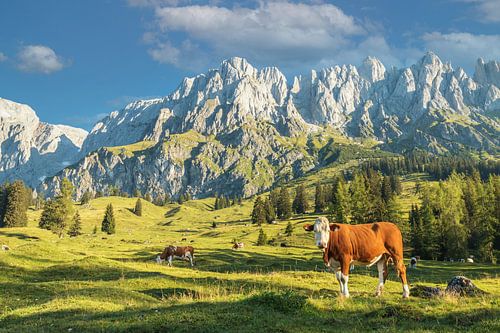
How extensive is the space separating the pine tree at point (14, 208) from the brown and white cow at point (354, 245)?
131 metres

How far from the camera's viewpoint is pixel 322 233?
59.1ft

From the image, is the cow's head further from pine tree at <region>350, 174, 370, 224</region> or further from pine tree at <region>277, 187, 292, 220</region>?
pine tree at <region>277, 187, 292, 220</region>

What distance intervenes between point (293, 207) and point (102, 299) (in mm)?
171243

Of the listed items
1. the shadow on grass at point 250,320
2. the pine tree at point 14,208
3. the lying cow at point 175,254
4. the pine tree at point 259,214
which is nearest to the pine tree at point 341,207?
the lying cow at point 175,254

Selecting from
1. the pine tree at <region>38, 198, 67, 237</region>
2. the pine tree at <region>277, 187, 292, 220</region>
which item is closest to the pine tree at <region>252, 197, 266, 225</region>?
the pine tree at <region>277, 187, 292, 220</region>

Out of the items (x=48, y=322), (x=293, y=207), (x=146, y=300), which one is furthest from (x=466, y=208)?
(x=48, y=322)

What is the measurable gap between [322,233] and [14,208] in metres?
133

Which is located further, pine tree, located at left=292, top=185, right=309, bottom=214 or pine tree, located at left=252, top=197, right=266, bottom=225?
pine tree, located at left=292, top=185, right=309, bottom=214

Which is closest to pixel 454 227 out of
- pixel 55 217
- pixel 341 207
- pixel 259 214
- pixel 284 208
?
pixel 341 207

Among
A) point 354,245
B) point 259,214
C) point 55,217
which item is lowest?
point 354,245

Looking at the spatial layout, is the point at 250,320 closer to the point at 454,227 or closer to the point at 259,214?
the point at 454,227

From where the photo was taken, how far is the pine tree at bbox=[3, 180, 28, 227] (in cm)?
12381

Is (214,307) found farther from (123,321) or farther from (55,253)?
(55,253)


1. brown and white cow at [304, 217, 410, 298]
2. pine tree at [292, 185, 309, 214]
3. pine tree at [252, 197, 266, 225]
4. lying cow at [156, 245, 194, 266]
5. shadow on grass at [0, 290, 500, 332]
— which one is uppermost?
pine tree at [292, 185, 309, 214]
